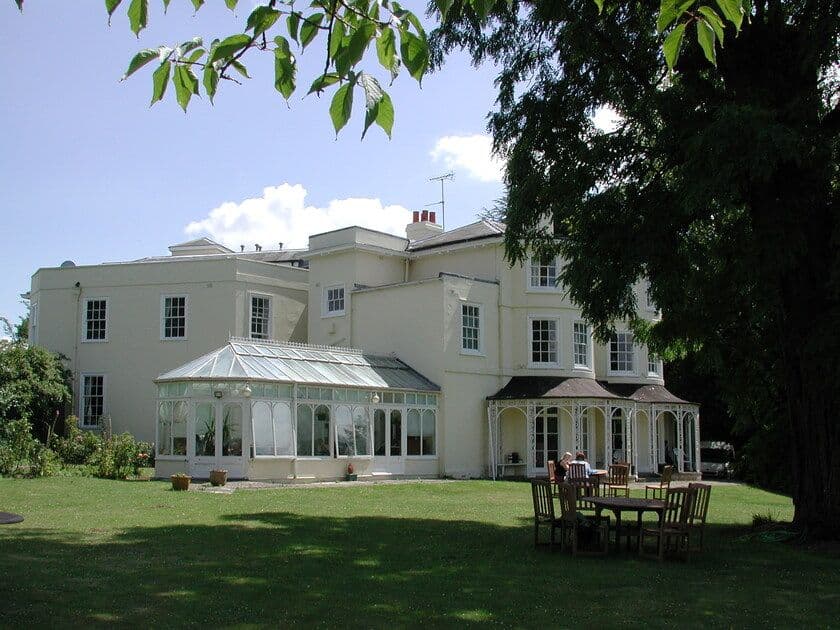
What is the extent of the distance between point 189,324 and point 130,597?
25073 mm

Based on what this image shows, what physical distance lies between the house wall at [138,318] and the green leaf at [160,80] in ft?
95.6

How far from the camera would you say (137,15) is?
3.46 metres

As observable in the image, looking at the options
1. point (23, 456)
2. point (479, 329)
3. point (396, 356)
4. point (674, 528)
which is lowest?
point (674, 528)

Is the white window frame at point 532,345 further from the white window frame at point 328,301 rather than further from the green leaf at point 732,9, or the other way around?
the green leaf at point 732,9

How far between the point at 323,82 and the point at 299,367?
23.5 meters

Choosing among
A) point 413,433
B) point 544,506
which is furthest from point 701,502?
point 413,433

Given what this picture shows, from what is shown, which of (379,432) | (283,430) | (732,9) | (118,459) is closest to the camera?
(732,9)

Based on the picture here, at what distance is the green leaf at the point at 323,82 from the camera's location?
359cm

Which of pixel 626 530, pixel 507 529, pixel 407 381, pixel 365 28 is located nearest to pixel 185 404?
pixel 407 381

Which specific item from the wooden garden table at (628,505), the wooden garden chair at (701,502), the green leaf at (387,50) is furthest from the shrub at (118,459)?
the green leaf at (387,50)

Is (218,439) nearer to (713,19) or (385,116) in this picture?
(385,116)

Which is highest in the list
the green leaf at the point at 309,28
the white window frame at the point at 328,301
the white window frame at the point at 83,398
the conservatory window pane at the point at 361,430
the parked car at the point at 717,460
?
the white window frame at the point at 328,301

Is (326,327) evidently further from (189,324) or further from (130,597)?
(130,597)

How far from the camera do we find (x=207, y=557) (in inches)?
433
